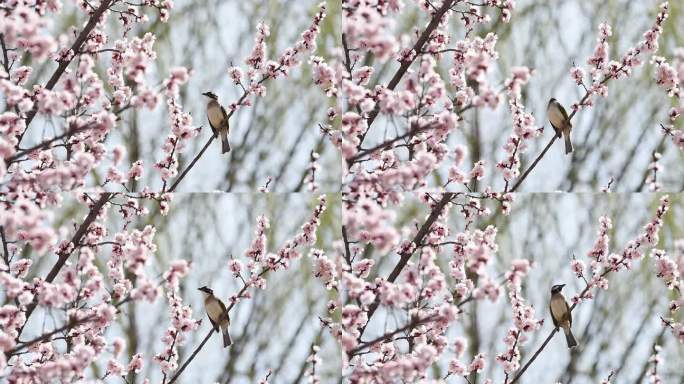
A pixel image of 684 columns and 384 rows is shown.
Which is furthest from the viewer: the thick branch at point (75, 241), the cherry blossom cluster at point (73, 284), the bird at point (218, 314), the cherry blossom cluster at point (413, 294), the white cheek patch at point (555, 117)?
the white cheek patch at point (555, 117)

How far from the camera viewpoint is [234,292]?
8.86 ft

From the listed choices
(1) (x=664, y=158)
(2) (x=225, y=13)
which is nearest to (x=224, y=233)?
(2) (x=225, y=13)

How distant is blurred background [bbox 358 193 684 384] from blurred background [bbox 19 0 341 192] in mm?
377

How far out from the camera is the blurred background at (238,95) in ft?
8.93

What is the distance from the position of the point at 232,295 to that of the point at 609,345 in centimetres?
115

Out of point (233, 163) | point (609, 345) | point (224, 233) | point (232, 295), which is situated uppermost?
point (233, 163)

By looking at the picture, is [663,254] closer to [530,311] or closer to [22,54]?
[530,311]

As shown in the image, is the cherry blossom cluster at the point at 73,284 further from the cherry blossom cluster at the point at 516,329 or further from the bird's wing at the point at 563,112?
the bird's wing at the point at 563,112

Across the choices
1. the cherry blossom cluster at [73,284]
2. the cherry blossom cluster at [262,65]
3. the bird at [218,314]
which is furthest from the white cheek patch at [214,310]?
the cherry blossom cluster at [262,65]

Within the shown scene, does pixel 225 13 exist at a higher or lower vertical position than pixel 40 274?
higher

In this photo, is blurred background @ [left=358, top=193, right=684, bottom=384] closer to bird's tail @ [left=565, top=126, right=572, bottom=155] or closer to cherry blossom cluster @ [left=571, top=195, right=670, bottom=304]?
cherry blossom cluster @ [left=571, top=195, right=670, bottom=304]

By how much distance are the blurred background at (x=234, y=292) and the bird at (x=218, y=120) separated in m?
0.16

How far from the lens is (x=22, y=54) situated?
104 inches

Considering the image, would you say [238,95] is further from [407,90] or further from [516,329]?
[516,329]
